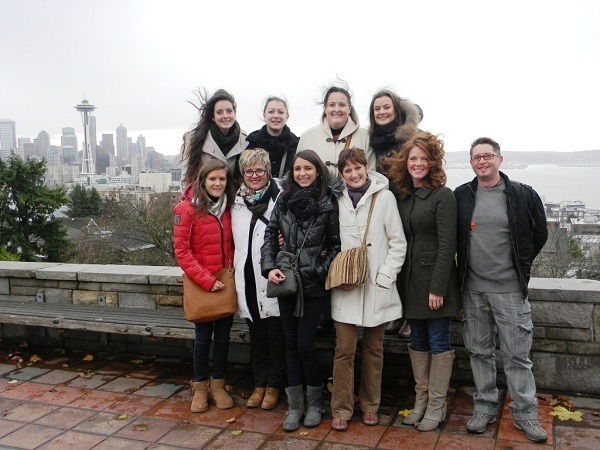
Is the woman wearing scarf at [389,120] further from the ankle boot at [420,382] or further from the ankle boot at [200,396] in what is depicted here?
the ankle boot at [200,396]

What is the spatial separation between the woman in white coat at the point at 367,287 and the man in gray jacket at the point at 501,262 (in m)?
0.41

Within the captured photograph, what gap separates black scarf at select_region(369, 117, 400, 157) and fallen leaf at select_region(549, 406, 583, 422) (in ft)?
6.26

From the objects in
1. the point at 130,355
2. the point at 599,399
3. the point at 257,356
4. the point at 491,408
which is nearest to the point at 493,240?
the point at 491,408

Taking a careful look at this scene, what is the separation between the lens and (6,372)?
4652 mm

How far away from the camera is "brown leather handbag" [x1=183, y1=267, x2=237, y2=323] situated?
146 inches

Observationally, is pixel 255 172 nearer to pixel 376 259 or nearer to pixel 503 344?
pixel 376 259

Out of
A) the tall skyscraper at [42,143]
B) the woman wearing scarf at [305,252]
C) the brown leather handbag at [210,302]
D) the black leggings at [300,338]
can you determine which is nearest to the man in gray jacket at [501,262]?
the woman wearing scarf at [305,252]

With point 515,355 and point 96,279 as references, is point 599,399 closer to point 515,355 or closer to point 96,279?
point 515,355

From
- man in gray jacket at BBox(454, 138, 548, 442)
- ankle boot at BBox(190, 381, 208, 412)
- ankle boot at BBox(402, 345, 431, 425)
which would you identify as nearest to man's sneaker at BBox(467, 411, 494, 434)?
man in gray jacket at BBox(454, 138, 548, 442)

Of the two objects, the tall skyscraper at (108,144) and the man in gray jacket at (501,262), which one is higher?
the tall skyscraper at (108,144)

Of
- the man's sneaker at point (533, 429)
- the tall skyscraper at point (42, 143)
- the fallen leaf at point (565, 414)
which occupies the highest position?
the tall skyscraper at point (42, 143)

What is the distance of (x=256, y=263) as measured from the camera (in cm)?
370

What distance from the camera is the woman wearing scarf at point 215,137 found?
13.5ft

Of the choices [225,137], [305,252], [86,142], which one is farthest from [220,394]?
[86,142]
